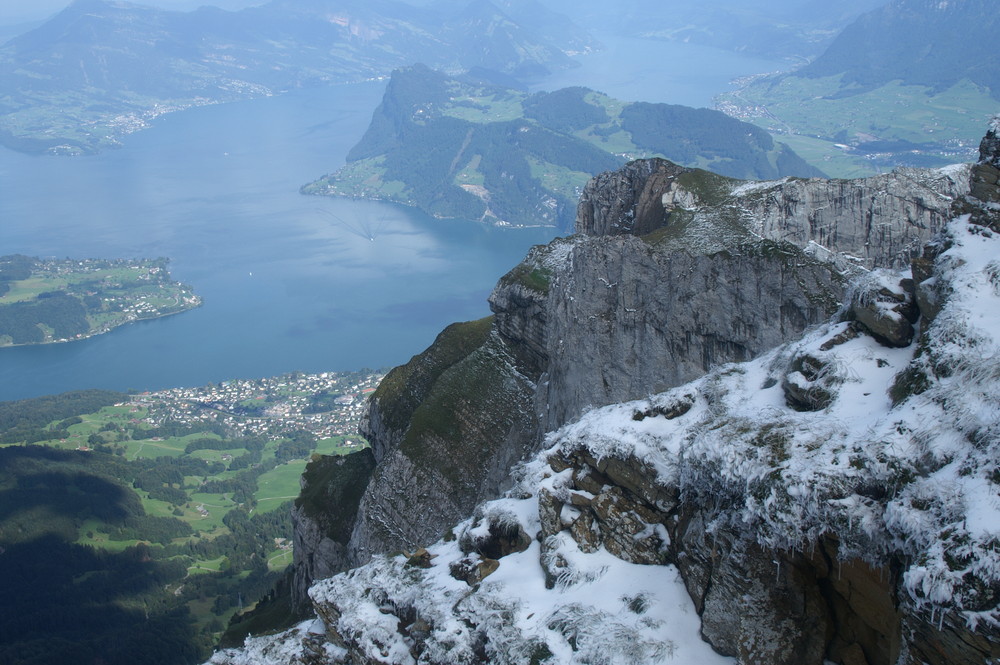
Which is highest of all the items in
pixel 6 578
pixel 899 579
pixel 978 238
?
pixel 978 238

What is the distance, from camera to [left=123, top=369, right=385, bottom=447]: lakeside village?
121 metres

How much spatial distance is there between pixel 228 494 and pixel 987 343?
10266cm

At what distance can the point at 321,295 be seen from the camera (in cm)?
15300

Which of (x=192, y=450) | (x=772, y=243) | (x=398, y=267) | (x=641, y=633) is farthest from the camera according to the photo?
(x=398, y=267)

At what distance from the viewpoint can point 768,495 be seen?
403 inches

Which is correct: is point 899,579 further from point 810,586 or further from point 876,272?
point 876,272

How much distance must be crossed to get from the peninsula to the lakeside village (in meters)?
34.3

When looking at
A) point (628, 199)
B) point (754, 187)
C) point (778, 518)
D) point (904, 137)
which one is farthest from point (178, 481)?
point (904, 137)

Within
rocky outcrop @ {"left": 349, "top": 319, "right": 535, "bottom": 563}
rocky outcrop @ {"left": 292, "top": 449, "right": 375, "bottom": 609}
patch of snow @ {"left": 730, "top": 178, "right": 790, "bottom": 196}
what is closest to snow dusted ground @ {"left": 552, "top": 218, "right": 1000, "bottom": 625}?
patch of snow @ {"left": 730, "top": 178, "right": 790, "bottom": 196}

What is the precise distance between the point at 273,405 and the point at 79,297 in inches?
2507

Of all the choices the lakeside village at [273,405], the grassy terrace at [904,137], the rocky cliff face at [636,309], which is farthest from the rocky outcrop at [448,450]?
the grassy terrace at [904,137]

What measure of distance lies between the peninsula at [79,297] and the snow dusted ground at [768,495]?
150 meters

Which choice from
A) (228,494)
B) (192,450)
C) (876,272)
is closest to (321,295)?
(192,450)

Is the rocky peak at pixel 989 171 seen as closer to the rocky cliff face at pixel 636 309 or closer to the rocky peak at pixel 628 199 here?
the rocky cliff face at pixel 636 309
